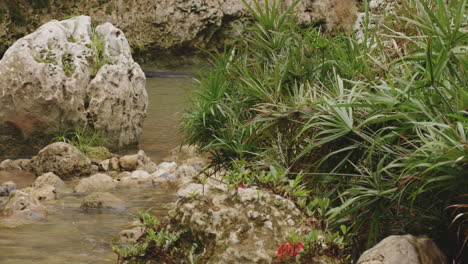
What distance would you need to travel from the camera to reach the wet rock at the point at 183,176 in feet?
27.6

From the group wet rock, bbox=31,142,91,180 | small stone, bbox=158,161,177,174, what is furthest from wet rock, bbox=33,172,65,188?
small stone, bbox=158,161,177,174

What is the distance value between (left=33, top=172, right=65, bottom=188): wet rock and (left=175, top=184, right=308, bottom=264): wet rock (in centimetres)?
433

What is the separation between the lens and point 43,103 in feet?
30.2

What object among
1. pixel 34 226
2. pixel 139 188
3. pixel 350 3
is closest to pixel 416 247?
pixel 34 226

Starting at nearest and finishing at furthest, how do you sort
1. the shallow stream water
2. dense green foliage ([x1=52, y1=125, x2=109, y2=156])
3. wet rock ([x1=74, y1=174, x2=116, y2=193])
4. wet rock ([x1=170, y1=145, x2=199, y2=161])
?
the shallow stream water, wet rock ([x1=74, y1=174, x2=116, y2=193]), dense green foliage ([x1=52, y1=125, x2=109, y2=156]), wet rock ([x1=170, y1=145, x2=199, y2=161])

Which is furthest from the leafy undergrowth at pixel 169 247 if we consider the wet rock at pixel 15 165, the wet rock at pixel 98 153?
the wet rock at pixel 98 153

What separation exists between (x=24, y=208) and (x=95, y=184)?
1588 mm

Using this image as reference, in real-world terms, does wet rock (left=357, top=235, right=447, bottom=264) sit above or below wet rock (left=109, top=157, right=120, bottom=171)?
above

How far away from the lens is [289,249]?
11.3 ft

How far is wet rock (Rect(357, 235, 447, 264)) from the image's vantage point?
3189 mm

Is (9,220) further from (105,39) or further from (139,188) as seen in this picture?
(105,39)

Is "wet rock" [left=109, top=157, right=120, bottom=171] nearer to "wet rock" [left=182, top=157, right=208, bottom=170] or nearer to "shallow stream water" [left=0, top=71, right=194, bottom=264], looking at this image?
"shallow stream water" [left=0, top=71, right=194, bottom=264]

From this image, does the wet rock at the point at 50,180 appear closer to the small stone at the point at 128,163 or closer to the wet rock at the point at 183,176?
the small stone at the point at 128,163

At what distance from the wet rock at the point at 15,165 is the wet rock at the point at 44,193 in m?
1.51
